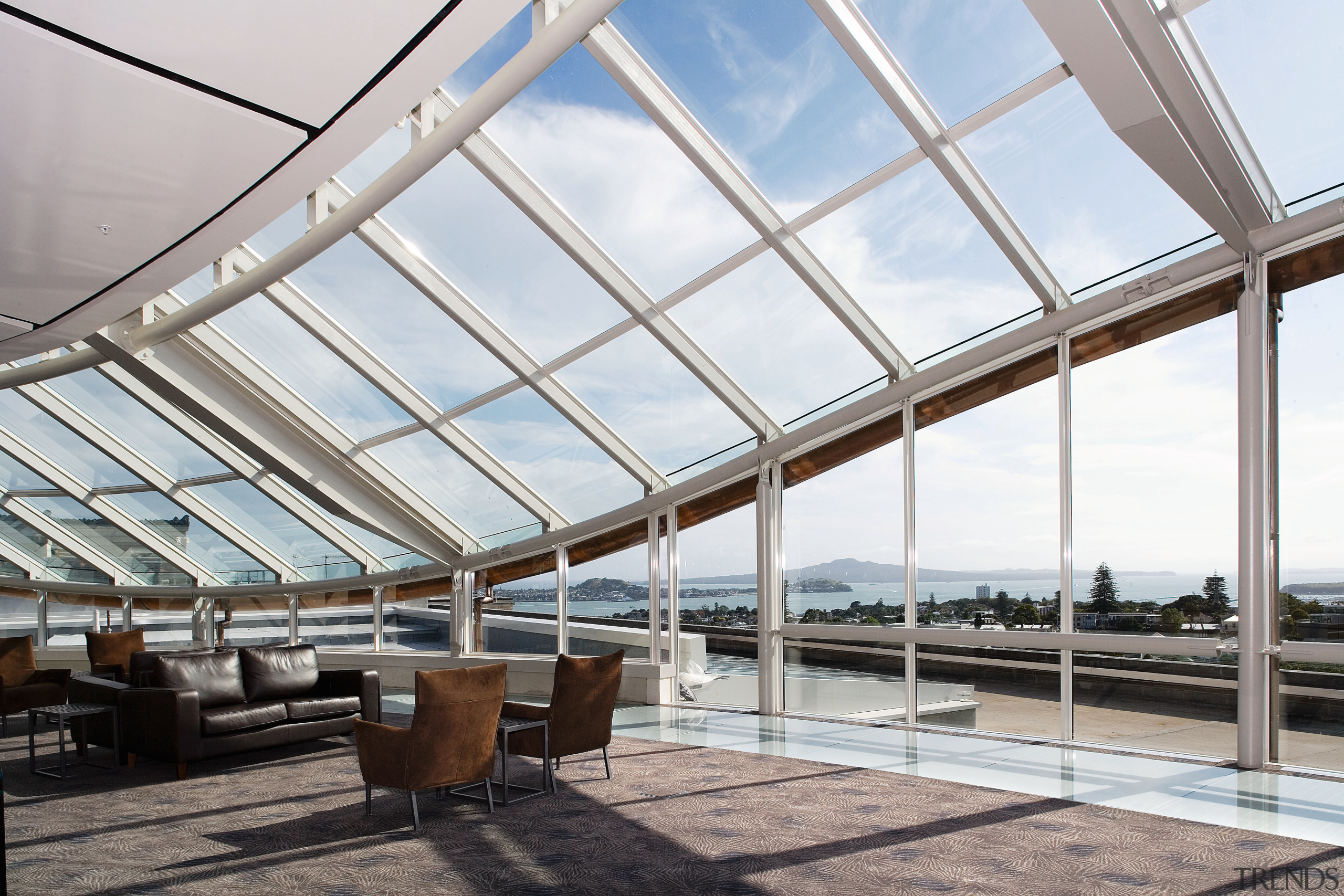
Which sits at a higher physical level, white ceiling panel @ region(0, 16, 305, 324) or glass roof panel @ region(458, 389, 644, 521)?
white ceiling panel @ region(0, 16, 305, 324)

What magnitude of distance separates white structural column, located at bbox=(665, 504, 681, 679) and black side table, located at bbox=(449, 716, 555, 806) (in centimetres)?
399

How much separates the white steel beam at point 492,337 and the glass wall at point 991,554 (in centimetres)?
308

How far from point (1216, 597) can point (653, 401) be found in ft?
16.1

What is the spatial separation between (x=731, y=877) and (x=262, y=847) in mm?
2566

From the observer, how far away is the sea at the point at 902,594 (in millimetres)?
6793

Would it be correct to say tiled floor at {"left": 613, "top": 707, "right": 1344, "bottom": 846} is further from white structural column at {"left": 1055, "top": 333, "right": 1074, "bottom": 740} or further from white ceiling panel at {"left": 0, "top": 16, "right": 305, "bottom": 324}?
white ceiling panel at {"left": 0, "top": 16, "right": 305, "bottom": 324}

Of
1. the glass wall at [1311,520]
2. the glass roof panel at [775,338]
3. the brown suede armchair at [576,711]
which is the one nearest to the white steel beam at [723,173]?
the glass roof panel at [775,338]

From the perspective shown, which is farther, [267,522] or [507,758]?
[267,522]

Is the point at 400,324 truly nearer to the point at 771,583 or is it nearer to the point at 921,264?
the point at 771,583

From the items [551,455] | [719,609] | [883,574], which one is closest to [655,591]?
[719,609]

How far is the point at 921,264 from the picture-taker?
7152 mm

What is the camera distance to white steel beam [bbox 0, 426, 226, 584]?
12422 millimetres

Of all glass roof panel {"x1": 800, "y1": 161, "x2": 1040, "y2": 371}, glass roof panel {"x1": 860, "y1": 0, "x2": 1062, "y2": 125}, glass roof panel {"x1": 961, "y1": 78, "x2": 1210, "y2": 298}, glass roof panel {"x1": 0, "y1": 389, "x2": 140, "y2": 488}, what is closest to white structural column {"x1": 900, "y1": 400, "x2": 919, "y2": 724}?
glass roof panel {"x1": 800, "y1": 161, "x2": 1040, "y2": 371}

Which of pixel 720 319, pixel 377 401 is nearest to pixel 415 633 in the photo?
pixel 377 401
